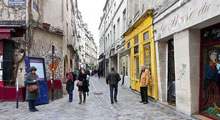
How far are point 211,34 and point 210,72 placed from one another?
42.1 inches

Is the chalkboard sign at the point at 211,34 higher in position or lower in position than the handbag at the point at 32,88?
higher

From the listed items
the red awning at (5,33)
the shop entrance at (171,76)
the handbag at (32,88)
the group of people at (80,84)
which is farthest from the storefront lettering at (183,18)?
the red awning at (5,33)

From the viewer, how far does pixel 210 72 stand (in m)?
5.98

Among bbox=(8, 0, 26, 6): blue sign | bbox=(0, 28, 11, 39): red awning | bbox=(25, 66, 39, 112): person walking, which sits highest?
bbox=(8, 0, 26, 6): blue sign

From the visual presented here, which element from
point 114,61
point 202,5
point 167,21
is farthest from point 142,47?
point 114,61

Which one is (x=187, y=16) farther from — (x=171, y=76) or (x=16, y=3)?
(x=16, y=3)

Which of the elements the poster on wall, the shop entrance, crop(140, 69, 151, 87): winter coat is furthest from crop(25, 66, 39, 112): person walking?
the shop entrance

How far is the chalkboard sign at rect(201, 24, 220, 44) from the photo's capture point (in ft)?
18.7

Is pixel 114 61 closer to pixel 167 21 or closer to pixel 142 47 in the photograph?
pixel 142 47

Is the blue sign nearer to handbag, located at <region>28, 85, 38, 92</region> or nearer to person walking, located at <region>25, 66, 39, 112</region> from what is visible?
person walking, located at <region>25, 66, 39, 112</region>

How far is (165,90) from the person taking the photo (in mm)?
8984

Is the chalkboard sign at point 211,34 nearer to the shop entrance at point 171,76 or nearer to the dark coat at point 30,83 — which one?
the shop entrance at point 171,76

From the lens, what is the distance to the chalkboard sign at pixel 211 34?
18.7 feet

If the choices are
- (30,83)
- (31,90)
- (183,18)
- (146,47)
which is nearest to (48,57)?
(30,83)
